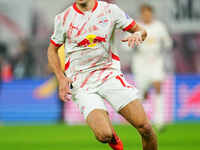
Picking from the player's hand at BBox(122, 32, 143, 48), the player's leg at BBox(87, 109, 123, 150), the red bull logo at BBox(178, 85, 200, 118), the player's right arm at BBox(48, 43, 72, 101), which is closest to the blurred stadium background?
the red bull logo at BBox(178, 85, 200, 118)

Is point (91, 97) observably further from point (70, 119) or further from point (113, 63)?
point (70, 119)

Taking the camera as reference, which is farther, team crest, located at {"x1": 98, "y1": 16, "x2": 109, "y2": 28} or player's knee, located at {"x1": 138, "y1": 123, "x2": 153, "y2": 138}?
team crest, located at {"x1": 98, "y1": 16, "x2": 109, "y2": 28}

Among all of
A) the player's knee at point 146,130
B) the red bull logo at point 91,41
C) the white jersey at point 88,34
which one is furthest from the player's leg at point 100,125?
the red bull logo at point 91,41

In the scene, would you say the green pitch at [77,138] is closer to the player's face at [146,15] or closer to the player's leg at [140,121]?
the player's face at [146,15]

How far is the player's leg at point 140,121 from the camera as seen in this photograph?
7.13 metres

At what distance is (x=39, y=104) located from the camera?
703 inches

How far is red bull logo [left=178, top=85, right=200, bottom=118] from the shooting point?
16766 mm

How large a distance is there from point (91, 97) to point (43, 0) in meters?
13.9

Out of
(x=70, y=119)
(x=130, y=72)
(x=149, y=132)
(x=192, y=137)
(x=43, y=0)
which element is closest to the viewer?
(x=149, y=132)

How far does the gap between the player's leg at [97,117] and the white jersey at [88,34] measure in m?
0.22

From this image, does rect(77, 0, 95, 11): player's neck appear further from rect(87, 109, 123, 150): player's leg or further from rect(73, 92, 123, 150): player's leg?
rect(87, 109, 123, 150): player's leg

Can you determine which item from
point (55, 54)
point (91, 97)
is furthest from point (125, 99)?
point (55, 54)

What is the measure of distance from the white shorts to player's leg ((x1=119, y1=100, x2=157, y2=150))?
2.6 inches

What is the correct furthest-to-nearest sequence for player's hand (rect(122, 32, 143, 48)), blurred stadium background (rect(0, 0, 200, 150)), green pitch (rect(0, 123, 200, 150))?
blurred stadium background (rect(0, 0, 200, 150)) → green pitch (rect(0, 123, 200, 150)) → player's hand (rect(122, 32, 143, 48))
